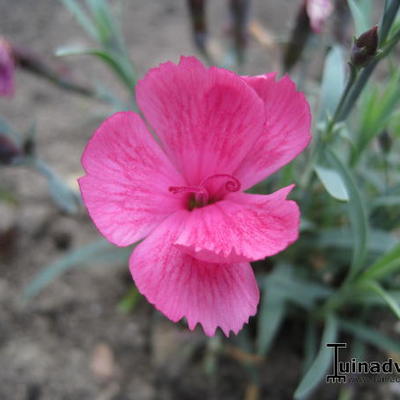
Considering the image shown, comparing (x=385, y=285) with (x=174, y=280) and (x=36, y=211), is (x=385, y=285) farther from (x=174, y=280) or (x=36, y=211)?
(x=36, y=211)

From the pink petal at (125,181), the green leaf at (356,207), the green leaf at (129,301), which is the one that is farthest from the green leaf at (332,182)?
the green leaf at (129,301)

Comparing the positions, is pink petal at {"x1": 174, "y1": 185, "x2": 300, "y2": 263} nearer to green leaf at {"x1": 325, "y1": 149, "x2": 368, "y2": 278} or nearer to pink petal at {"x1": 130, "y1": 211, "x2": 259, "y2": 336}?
pink petal at {"x1": 130, "y1": 211, "x2": 259, "y2": 336}

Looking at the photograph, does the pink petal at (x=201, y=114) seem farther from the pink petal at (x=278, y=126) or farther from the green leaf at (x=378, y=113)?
the green leaf at (x=378, y=113)

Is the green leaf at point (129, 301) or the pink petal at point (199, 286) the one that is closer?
the pink petal at point (199, 286)

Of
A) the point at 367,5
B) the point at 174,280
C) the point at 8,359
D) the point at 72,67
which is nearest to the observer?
the point at 174,280

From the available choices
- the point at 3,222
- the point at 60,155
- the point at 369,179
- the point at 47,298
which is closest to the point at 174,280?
the point at 369,179

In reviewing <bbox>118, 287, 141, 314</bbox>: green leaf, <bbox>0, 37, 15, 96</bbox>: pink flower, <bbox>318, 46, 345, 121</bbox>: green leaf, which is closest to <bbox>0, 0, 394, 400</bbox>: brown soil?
<bbox>118, 287, 141, 314</bbox>: green leaf
